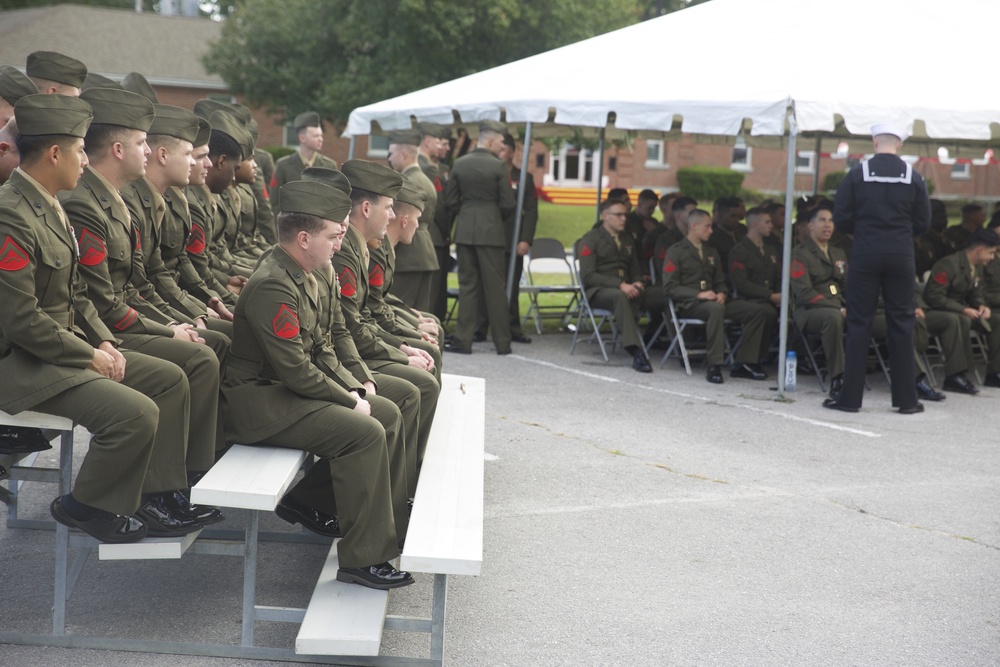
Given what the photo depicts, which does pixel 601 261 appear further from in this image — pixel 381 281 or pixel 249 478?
pixel 249 478

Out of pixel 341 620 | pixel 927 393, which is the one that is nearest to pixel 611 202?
pixel 927 393

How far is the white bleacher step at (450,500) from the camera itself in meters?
3.72

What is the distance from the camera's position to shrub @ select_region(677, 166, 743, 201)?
42906 mm

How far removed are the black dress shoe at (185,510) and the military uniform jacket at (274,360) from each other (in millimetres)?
308

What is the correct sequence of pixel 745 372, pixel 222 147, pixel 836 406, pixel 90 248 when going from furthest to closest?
pixel 745 372
pixel 836 406
pixel 222 147
pixel 90 248

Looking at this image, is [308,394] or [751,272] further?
[751,272]

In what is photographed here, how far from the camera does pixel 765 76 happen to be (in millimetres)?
9891

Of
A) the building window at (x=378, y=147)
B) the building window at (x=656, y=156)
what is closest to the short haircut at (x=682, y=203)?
the building window at (x=378, y=147)

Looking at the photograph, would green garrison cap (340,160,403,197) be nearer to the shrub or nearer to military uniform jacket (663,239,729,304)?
military uniform jacket (663,239,729,304)

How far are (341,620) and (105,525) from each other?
900mm

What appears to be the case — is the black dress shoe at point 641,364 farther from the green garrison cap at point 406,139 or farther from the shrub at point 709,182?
the shrub at point 709,182

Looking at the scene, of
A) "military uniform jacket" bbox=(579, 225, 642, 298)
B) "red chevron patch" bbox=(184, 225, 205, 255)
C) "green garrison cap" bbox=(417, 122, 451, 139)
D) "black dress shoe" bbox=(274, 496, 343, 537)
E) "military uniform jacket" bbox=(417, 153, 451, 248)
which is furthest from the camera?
"military uniform jacket" bbox=(417, 153, 451, 248)

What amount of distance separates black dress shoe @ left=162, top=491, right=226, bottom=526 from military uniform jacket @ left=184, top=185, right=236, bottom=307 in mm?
2008

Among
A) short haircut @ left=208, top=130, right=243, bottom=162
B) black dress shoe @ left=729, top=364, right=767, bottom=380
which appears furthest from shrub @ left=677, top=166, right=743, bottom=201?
short haircut @ left=208, top=130, right=243, bottom=162
